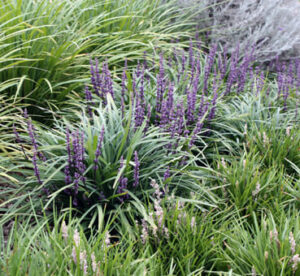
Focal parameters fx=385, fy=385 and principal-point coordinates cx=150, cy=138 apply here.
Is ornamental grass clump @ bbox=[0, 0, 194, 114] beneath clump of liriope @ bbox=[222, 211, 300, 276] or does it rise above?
above

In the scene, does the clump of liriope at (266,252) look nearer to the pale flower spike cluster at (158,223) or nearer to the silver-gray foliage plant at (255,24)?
the pale flower spike cluster at (158,223)

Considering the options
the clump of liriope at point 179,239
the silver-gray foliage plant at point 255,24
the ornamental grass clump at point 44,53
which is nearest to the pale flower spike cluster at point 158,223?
the clump of liriope at point 179,239

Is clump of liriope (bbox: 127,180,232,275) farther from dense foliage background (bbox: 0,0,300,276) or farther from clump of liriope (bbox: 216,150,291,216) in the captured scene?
clump of liriope (bbox: 216,150,291,216)

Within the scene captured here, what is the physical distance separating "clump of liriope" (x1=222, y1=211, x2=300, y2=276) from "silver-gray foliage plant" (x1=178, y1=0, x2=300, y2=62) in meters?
3.37

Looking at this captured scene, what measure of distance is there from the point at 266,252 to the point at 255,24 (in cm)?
408

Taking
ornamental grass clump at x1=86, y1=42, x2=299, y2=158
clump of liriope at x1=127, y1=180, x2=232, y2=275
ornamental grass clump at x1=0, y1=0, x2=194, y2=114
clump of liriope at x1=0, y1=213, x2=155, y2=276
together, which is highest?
ornamental grass clump at x1=0, y1=0, x2=194, y2=114

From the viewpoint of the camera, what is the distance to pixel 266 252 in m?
1.87

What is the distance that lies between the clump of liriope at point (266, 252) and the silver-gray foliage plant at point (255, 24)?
337 centimetres

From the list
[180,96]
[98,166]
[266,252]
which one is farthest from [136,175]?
[180,96]

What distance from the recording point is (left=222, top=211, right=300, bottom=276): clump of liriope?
1.93m

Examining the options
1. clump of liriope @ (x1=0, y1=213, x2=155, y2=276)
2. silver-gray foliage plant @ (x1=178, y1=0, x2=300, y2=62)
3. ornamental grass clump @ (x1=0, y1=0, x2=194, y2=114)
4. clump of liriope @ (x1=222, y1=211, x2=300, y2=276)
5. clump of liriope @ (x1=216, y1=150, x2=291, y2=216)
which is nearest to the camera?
clump of liriope @ (x1=0, y1=213, x2=155, y2=276)

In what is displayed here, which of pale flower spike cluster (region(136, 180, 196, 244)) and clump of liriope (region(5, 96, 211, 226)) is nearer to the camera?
pale flower spike cluster (region(136, 180, 196, 244))

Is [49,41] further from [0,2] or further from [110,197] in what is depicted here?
[110,197]

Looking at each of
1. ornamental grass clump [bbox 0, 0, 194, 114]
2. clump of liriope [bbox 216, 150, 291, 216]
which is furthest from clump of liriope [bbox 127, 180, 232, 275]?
ornamental grass clump [bbox 0, 0, 194, 114]
